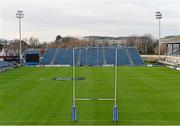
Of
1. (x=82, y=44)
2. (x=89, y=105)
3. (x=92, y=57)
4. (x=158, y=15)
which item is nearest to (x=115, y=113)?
(x=89, y=105)

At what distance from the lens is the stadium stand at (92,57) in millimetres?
56581

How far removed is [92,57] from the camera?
58781 mm

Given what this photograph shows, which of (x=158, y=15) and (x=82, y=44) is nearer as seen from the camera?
(x=158, y=15)

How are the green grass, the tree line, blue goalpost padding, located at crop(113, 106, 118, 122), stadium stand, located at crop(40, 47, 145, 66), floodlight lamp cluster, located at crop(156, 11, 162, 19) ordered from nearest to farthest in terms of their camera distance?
1. blue goalpost padding, located at crop(113, 106, 118, 122)
2. the green grass
3. stadium stand, located at crop(40, 47, 145, 66)
4. floodlight lamp cluster, located at crop(156, 11, 162, 19)
5. the tree line

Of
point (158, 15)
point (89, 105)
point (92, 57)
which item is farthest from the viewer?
point (158, 15)

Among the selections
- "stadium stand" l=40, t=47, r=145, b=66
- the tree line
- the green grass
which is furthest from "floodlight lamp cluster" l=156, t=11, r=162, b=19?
the green grass

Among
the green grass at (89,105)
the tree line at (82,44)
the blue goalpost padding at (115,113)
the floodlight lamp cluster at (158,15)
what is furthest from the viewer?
the tree line at (82,44)

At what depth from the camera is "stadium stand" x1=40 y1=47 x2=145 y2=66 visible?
2228 inches

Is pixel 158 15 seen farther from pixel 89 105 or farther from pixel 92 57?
pixel 89 105

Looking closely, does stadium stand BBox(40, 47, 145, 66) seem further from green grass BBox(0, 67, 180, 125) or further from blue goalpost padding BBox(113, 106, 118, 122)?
blue goalpost padding BBox(113, 106, 118, 122)

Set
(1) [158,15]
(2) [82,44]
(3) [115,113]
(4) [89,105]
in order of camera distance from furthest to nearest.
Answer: (2) [82,44] < (1) [158,15] < (4) [89,105] < (3) [115,113]

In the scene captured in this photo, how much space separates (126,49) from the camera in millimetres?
65000

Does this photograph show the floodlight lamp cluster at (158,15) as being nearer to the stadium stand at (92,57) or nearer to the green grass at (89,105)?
the stadium stand at (92,57)

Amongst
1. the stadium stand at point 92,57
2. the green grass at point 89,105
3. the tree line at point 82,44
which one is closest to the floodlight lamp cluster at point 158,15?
the stadium stand at point 92,57
